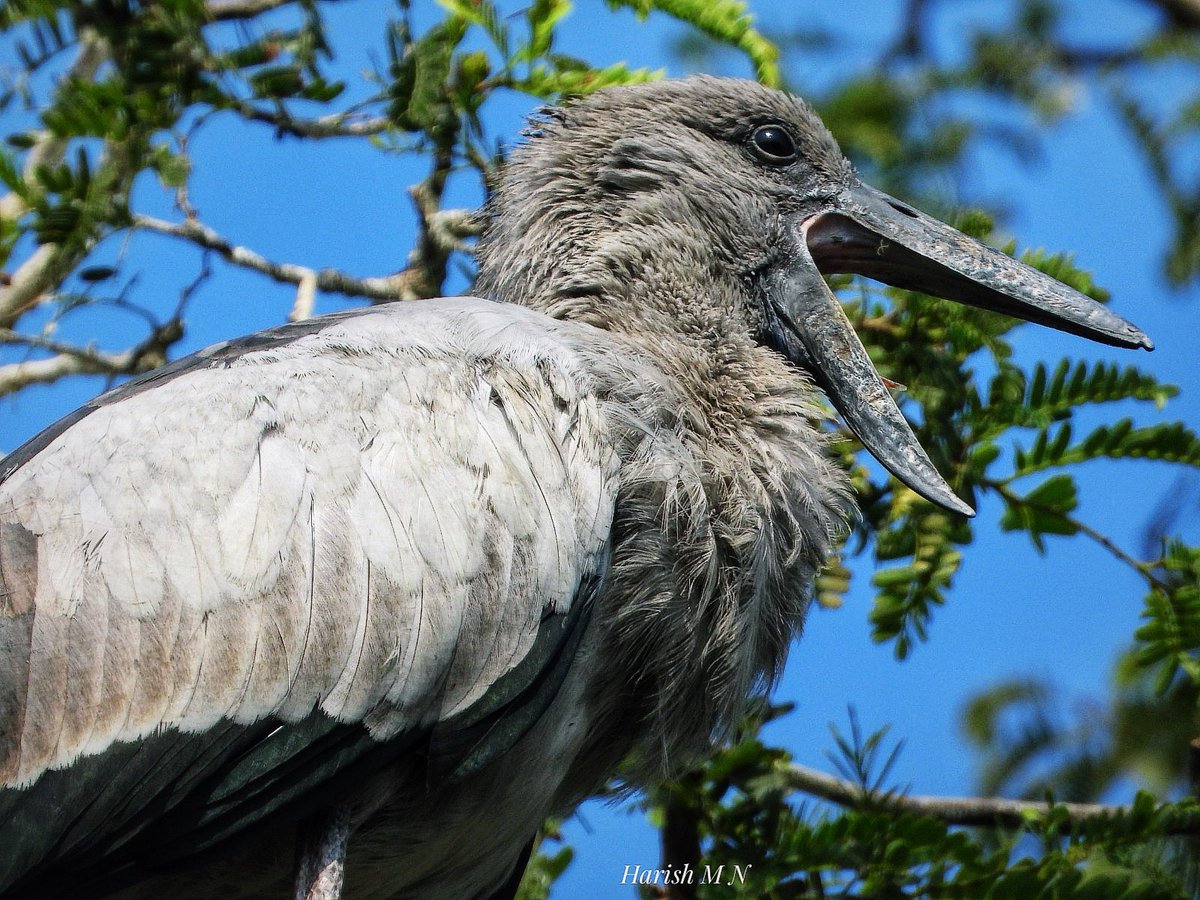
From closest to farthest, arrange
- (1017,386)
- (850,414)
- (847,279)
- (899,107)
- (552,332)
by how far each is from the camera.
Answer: (552,332), (850,414), (1017,386), (847,279), (899,107)

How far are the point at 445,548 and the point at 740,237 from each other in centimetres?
150

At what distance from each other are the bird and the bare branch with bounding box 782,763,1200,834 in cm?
78

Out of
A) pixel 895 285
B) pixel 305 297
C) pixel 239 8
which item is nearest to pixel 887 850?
pixel 895 285

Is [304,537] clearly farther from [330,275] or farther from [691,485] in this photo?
[330,275]

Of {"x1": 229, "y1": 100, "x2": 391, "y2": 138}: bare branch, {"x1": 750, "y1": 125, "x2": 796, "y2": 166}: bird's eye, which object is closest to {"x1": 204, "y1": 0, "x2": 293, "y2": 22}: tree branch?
{"x1": 229, "y1": 100, "x2": 391, "y2": 138}: bare branch

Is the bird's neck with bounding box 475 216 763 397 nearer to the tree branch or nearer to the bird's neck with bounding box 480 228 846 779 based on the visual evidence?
the bird's neck with bounding box 480 228 846 779

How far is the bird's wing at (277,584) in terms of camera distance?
2.98 metres

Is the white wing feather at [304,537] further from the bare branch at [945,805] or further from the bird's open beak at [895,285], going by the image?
the bare branch at [945,805]

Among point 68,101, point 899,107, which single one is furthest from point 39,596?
point 899,107

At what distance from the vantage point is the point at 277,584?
3057mm

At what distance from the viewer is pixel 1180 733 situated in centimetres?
590

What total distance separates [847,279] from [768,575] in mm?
1399

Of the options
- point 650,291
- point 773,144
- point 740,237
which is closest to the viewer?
point 650,291

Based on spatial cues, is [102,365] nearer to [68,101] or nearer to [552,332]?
[68,101]
